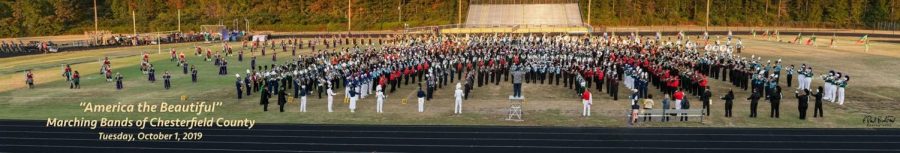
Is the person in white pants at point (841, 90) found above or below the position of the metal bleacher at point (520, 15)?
below

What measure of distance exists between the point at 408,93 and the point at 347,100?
3.24m

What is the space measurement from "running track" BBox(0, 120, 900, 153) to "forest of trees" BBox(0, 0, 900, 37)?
67605 mm

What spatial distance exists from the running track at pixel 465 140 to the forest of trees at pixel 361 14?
67605 millimetres

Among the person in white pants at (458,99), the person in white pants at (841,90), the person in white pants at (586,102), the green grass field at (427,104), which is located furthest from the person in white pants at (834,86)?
the person in white pants at (458,99)

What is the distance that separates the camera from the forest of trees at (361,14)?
8394cm

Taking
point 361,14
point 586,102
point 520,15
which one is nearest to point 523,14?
point 520,15

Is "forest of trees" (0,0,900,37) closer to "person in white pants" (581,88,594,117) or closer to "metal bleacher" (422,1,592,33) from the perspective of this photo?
"metal bleacher" (422,1,592,33)

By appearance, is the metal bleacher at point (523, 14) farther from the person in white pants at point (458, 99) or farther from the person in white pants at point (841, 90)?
the person in white pants at point (458, 99)

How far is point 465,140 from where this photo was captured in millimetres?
15922

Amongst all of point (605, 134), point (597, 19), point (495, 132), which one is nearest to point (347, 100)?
point (495, 132)

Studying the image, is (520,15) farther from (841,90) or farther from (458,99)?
(458,99)

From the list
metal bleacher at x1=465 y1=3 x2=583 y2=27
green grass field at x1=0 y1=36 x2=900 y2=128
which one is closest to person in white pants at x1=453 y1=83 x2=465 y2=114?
green grass field at x1=0 y1=36 x2=900 y2=128

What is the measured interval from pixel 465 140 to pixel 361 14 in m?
78.5

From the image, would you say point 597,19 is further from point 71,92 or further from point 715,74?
point 71,92
